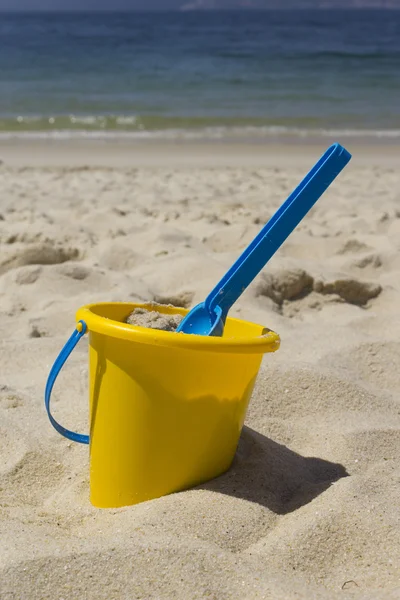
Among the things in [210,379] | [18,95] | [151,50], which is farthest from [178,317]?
[151,50]

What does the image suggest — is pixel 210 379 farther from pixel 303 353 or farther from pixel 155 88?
pixel 155 88

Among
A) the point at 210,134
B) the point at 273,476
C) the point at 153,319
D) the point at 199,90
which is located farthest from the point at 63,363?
the point at 199,90

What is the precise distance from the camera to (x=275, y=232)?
4.36 ft

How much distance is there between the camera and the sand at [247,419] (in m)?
1.11

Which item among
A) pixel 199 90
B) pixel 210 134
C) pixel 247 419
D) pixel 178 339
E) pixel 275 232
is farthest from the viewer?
pixel 199 90

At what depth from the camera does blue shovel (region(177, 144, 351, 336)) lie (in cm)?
132

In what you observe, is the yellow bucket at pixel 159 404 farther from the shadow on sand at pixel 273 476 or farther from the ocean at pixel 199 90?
the ocean at pixel 199 90

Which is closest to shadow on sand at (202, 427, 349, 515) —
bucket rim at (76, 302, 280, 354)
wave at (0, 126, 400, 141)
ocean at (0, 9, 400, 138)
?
bucket rim at (76, 302, 280, 354)

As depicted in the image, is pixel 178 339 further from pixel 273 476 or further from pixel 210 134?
pixel 210 134

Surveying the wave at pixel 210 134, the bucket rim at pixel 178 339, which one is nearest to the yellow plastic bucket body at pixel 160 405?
the bucket rim at pixel 178 339

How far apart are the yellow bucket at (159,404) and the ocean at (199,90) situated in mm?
6600

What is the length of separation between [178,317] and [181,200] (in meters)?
2.49

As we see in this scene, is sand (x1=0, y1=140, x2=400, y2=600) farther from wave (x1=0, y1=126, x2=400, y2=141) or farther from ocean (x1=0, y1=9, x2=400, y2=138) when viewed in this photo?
ocean (x1=0, y1=9, x2=400, y2=138)

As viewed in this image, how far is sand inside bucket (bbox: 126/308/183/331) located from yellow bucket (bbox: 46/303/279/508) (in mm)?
93
